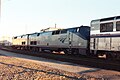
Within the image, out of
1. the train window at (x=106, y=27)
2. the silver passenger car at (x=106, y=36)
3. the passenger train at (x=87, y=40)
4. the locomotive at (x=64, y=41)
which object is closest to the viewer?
the silver passenger car at (x=106, y=36)

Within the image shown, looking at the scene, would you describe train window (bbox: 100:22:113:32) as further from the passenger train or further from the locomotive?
the locomotive

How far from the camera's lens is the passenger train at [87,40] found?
67.1 ft

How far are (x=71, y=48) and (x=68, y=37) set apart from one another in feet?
5.16

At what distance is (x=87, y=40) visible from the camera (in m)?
25.5

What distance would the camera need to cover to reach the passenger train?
20.5 metres

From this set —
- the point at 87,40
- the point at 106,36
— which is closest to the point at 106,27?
the point at 106,36

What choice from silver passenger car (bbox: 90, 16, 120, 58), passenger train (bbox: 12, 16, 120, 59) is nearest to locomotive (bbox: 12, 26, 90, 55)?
passenger train (bbox: 12, 16, 120, 59)

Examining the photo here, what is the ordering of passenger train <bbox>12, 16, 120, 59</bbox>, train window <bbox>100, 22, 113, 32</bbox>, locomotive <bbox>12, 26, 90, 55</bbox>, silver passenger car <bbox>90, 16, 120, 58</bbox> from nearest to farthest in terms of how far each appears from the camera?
silver passenger car <bbox>90, 16, 120, 58</bbox> < passenger train <bbox>12, 16, 120, 59</bbox> < train window <bbox>100, 22, 113, 32</bbox> < locomotive <bbox>12, 26, 90, 55</bbox>

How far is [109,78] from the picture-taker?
43.4 feet

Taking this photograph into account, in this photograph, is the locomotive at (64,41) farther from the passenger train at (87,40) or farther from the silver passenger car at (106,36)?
the silver passenger car at (106,36)

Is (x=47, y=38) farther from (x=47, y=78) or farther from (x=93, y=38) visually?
(x=47, y=78)

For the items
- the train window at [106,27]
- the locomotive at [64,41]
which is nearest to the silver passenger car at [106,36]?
the train window at [106,27]

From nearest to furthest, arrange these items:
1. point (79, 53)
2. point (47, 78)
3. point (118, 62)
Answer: point (47, 78), point (118, 62), point (79, 53)

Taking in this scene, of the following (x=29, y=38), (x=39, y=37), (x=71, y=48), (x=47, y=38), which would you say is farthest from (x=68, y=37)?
(x=29, y=38)
